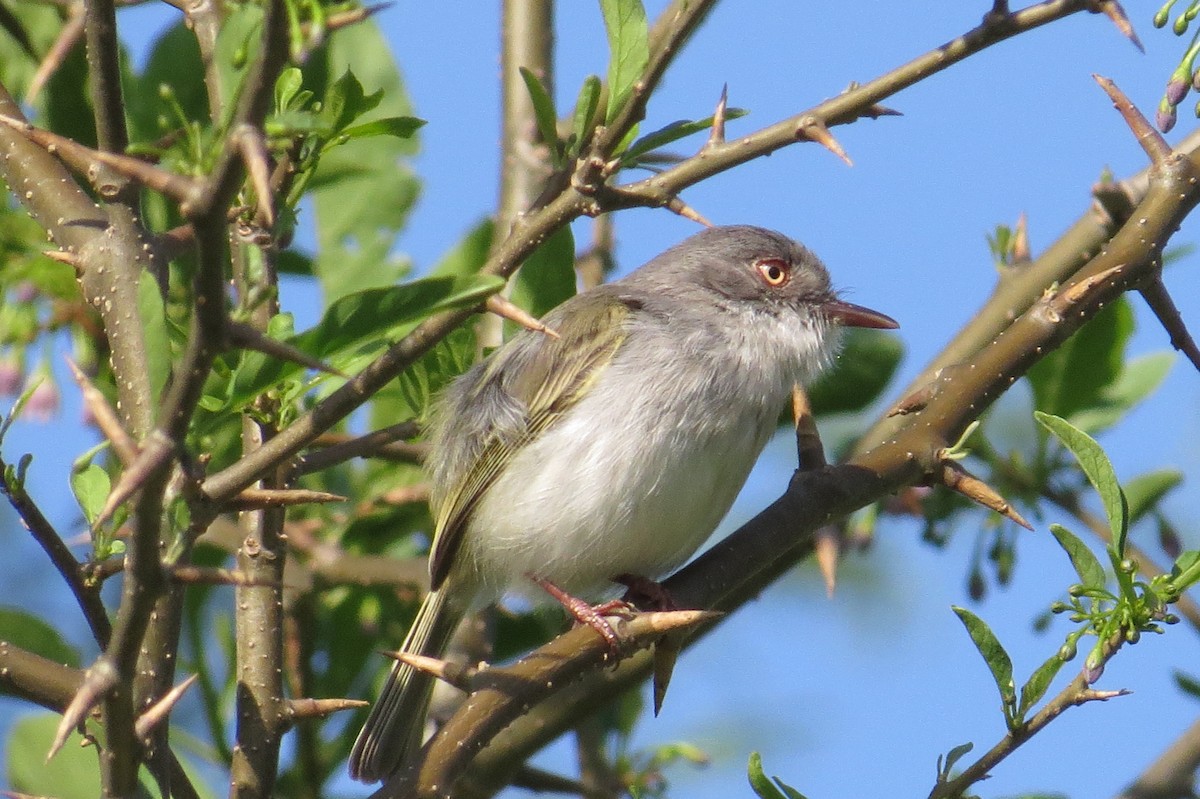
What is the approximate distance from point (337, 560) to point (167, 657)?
5.35ft

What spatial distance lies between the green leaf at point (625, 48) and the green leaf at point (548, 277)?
1.03 metres

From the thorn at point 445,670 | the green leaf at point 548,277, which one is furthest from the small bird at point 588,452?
the thorn at point 445,670

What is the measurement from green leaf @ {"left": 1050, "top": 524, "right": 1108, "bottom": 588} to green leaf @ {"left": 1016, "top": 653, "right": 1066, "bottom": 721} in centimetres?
16

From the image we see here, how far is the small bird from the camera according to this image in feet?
15.1

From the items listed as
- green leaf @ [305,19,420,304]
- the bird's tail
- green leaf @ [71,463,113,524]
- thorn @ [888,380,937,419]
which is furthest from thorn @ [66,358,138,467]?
green leaf @ [305,19,420,304]

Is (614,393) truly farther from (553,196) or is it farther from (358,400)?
(358,400)

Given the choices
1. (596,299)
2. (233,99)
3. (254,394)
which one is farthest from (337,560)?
(233,99)

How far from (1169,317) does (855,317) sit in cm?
196

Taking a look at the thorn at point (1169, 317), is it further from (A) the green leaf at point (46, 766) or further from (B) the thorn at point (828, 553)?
(A) the green leaf at point (46, 766)

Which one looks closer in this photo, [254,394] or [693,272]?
[254,394]

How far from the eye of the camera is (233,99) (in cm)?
Answer: 216

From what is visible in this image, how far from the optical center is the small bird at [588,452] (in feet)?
15.1

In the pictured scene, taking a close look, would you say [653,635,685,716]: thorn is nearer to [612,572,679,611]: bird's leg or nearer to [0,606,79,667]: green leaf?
[612,572,679,611]: bird's leg

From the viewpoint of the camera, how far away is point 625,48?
3006mm
